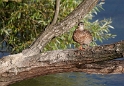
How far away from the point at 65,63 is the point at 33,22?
512cm

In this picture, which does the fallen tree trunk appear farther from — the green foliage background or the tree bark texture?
Answer: the green foliage background

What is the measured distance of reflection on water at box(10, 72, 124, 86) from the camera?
42.8 ft

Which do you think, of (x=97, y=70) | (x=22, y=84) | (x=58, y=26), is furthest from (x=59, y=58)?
(x=22, y=84)

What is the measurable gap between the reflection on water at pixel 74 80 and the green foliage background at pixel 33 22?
1874 millimetres

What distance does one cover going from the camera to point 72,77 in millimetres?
14945

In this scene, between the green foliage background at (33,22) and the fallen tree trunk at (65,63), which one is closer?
the fallen tree trunk at (65,63)

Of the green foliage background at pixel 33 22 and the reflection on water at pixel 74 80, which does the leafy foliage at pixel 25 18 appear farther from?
the reflection on water at pixel 74 80

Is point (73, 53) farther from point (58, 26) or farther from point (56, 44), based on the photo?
point (56, 44)

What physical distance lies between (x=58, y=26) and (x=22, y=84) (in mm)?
5839

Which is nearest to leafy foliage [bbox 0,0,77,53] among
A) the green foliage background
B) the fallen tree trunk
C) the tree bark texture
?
the green foliage background

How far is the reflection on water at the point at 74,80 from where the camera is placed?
13031mm

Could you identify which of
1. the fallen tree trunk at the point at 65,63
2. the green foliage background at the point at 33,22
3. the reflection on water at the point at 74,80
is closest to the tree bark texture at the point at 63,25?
the fallen tree trunk at the point at 65,63

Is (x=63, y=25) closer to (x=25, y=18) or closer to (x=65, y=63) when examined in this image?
(x=65, y=63)

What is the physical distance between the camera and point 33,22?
11.0m
